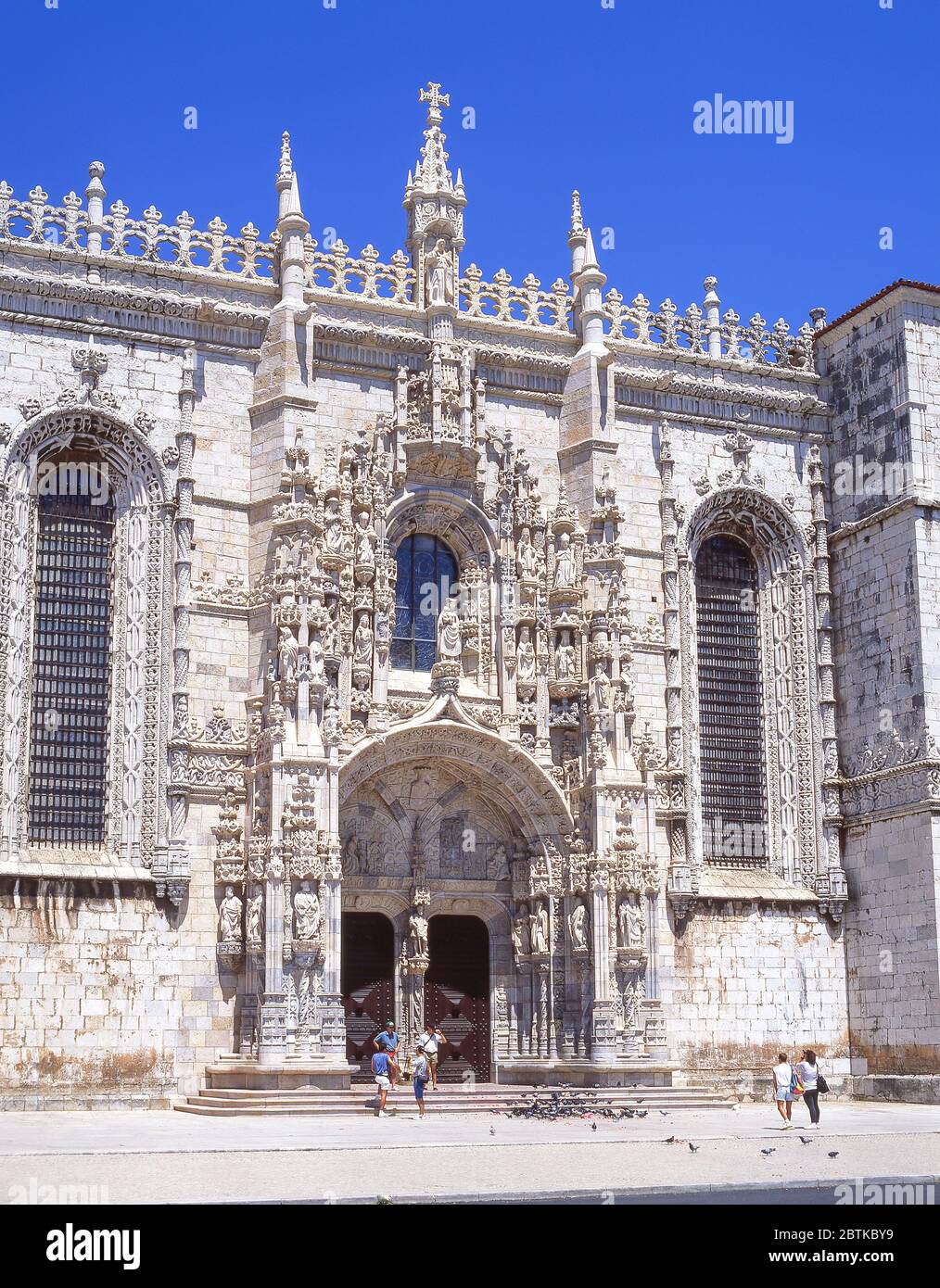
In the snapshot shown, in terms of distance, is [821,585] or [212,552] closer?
[212,552]

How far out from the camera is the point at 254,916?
27.8 metres

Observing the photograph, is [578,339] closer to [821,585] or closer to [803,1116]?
[821,585]

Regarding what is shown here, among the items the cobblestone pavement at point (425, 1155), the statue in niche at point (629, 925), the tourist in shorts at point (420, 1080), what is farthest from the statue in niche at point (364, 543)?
the cobblestone pavement at point (425, 1155)

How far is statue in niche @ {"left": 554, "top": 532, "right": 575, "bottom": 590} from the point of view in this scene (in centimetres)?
3144

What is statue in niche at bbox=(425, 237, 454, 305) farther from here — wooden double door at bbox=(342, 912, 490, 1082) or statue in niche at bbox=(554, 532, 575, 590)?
wooden double door at bbox=(342, 912, 490, 1082)

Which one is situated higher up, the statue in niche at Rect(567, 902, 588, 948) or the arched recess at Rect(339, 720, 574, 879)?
the arched recess at Rect(339, 720, 574, 879)

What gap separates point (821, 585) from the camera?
34312 mm

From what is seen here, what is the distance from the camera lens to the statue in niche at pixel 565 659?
31156 millimetres

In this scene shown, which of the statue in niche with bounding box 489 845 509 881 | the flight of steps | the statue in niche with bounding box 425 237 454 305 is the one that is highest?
the statue in niche with bounding box 425 237 454 305

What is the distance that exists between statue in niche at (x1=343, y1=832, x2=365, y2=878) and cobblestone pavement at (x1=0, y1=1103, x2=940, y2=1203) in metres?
5.31

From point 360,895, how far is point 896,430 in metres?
13.4

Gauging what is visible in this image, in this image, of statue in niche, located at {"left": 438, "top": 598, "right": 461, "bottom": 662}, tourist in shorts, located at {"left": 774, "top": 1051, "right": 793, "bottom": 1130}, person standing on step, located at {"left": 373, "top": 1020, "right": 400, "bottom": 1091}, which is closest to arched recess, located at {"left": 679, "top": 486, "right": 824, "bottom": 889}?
statue in niche, located at {"left": 438, "top": 598, "right": 461, "bottom": 662}

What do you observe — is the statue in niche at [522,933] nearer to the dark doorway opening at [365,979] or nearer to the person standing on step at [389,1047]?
the dark doorway opening at [365,979]
